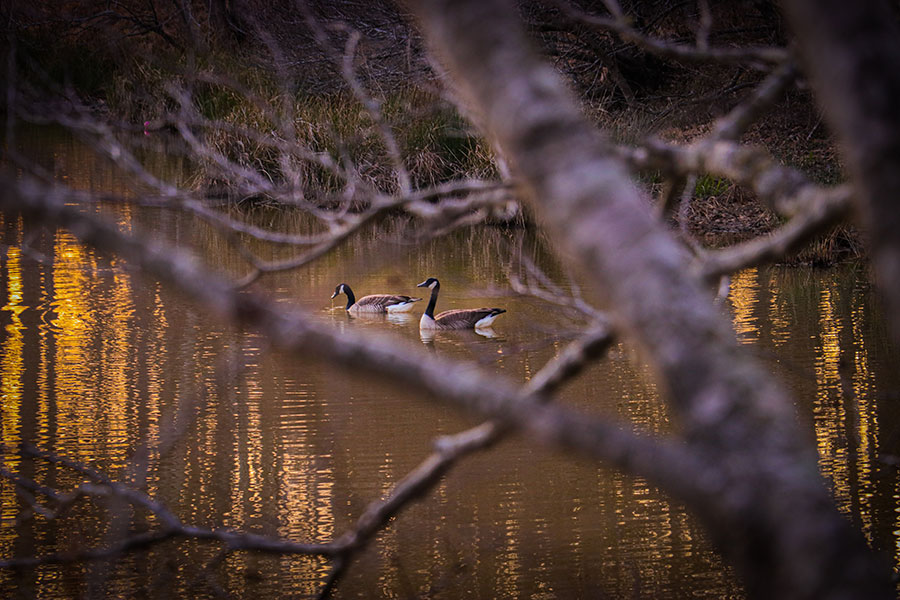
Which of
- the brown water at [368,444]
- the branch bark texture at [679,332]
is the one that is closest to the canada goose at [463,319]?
the brown water at [368,444]

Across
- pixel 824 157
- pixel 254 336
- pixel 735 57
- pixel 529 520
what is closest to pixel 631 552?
pixel 529 520

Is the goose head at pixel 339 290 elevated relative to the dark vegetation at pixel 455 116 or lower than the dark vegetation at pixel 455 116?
lower

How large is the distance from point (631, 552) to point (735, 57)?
295 centimetres

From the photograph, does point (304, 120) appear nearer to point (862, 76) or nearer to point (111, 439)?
point (111, 439)

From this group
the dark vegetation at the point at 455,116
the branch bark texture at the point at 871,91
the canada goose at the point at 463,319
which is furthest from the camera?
the dark vegetation at the point at 455,116

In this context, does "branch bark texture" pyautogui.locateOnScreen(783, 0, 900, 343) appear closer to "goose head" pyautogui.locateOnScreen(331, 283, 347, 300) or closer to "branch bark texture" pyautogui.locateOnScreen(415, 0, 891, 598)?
"branch bark texture" pyautogui.locateOnScreen(415, 0, 891, 598)

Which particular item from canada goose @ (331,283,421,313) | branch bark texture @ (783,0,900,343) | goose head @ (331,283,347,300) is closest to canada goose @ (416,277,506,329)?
canada goose @ (331,283,421,313)

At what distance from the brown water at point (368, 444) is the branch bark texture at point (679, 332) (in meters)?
1.38

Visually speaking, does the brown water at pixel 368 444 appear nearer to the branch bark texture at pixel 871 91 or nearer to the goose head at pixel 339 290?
the goose head at pixel 339 290

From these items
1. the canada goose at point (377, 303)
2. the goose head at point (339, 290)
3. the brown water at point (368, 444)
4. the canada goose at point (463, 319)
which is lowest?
the brown water at point (368, 444)

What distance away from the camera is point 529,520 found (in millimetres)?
5055

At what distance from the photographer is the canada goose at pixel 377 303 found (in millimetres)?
10281

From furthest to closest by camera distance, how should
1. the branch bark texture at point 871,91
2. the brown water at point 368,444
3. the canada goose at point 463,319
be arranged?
the canada goose at point 463,319
the brown water at point 368,444
the branch bark texture at point 871,91

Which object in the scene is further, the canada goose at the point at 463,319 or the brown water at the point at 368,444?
the canada goose at the point at 463,319
